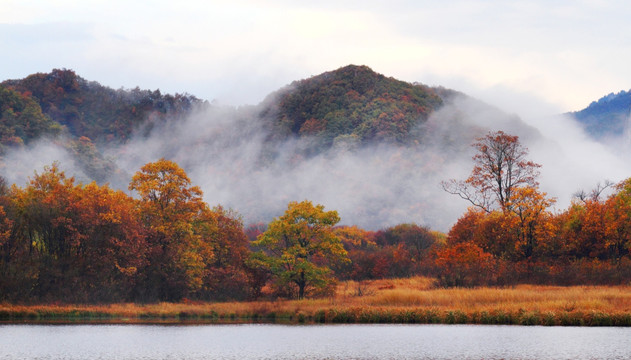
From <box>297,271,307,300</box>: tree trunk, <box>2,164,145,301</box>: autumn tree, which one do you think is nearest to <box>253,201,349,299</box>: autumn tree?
<box>297,271,307,300</box>: tree trunk

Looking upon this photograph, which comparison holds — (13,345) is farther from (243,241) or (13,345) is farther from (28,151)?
(28,151)

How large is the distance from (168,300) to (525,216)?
140 ft

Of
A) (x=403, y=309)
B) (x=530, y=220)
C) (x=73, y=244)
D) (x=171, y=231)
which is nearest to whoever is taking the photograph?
(x=403, y=309)

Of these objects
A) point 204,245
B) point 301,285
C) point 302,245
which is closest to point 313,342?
point 301,285

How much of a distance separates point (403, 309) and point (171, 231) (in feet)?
97.8

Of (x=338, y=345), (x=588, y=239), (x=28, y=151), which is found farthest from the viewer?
(x=28, y=151)

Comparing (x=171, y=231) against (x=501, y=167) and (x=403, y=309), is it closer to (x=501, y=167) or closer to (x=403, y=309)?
(x=403, y=309)

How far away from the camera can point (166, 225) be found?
264ft

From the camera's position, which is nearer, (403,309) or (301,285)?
(403,309)

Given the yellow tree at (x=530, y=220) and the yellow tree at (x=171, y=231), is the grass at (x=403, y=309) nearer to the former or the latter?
the yellow tree at (x=171, y=231)

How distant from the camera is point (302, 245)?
270 feet

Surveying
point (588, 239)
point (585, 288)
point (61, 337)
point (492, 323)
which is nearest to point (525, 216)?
point (588, 239)

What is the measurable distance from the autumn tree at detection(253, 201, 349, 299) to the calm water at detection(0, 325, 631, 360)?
67.0ft

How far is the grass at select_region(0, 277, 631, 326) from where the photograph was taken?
58.7 metres
